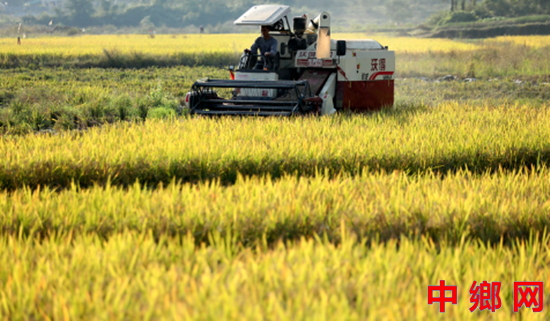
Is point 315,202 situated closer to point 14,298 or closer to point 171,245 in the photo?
point 171,245

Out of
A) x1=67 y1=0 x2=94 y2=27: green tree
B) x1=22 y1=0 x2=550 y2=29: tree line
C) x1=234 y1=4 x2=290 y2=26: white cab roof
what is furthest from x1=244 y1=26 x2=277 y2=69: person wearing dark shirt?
x1=67 y1=0 x2=94 y2=27: green tree

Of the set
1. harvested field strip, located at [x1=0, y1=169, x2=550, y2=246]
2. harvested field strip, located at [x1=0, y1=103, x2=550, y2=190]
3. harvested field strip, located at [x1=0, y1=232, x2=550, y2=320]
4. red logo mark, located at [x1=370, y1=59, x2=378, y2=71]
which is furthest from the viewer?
red logo mark, located at [x1=370, y1=59, x2=378, y2=71]

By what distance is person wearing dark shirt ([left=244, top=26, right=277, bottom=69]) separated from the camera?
8641 mm

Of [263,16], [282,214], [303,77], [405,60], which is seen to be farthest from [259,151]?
[405,60]

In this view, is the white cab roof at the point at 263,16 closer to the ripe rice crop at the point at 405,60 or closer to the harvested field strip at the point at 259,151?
the harvested field strip at the point at 259,151

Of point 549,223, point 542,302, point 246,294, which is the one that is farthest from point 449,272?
point 549,223

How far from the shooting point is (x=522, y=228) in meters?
3.50

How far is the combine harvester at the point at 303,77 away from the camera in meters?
7.88

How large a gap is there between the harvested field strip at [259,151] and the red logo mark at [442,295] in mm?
2109

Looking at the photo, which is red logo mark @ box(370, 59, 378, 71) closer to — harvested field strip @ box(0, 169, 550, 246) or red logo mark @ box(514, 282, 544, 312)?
harvested field strip @ box(0, 169, 550, 246)

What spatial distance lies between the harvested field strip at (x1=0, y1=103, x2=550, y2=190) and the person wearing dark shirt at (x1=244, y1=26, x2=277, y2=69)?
2.16 m

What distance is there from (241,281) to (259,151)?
2862 millimetres

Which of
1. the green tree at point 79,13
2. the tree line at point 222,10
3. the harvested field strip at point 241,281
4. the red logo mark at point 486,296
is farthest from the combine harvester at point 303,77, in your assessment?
the green tree at point 79,13

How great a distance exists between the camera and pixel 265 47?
8.79 m
